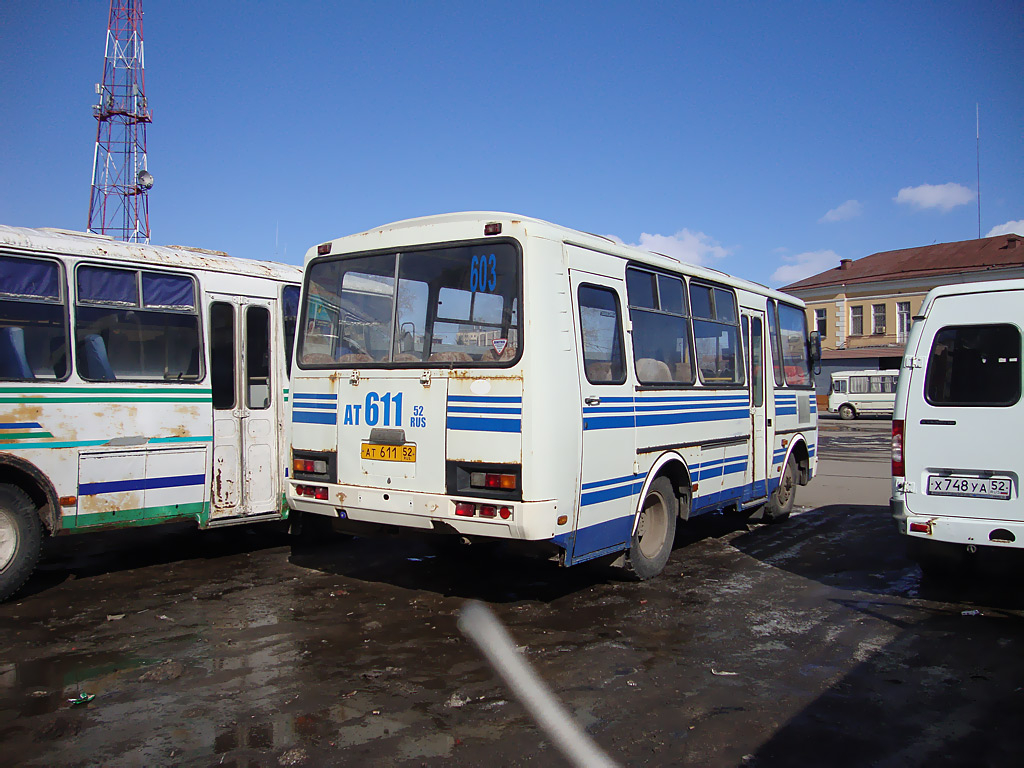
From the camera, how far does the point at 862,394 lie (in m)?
42.0

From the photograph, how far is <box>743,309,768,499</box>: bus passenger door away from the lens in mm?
9773

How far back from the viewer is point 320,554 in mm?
8938

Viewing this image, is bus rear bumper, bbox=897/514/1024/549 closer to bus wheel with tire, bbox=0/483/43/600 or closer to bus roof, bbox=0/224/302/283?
bus roof, bbox=0/224/302/283

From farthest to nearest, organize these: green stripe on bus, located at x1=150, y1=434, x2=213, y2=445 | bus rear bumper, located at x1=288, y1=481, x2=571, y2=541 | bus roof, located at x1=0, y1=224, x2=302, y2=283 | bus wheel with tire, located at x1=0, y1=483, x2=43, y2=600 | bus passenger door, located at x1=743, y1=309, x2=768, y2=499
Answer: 1. bus passenger door, located at x1=743, y1=309, x2=768, y2=499
2. green stripe on bus, located at x1=150, y1=434, x2=213, y2=445
3. bus roof, located at x1=0, y1=224, x2=302, y2=283
4. bus wheel with tire, located at x1=0, y1=483, x2=43, y2=600
5. bus rear bumper, located at x1=288, y1=481, x2=571, y2=541

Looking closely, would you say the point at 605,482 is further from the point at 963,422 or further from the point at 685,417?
the point at 963,422

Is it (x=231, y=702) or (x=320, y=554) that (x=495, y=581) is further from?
(x=231, y=702)

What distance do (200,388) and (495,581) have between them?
3667mm

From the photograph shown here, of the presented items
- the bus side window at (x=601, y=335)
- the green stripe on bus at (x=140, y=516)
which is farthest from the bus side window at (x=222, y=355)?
the bus side window at (x=601, y=335)

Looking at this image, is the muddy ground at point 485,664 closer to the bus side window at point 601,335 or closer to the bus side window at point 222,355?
the bus side window at point 222,355

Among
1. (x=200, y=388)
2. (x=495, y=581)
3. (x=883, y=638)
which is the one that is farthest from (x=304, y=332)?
(x=883, y=638)

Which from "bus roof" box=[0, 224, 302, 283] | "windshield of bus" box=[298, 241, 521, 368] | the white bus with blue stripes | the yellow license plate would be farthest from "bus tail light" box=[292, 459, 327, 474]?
"bus roof" box=[0, 224, 302, 283]

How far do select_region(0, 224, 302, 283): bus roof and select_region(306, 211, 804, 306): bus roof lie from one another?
1802 millimetres

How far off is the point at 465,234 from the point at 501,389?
1.31 m

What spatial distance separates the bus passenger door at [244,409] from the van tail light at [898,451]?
633cm
